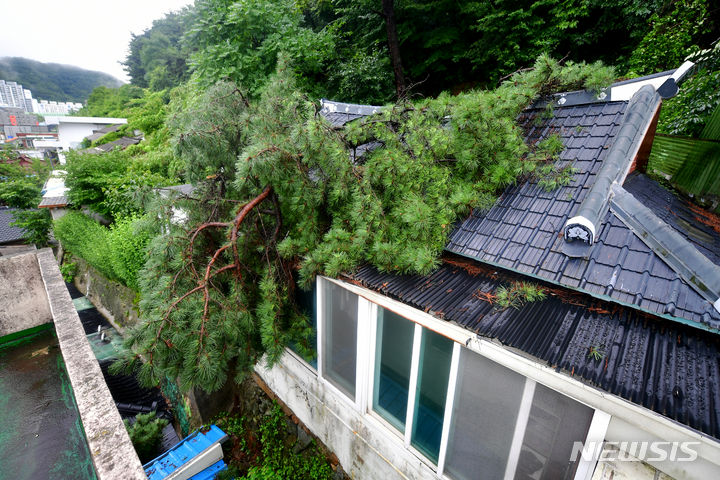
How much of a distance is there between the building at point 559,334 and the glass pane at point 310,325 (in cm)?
33

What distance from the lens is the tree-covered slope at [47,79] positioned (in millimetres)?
96188

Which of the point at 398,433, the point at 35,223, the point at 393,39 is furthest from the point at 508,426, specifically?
the point at 35,223

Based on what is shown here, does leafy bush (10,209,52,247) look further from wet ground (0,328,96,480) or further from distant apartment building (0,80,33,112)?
distant apartment building (0,80,33,112)

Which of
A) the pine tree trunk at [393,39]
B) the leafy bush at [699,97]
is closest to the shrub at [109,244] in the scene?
the pine tree trunk at [393,39]

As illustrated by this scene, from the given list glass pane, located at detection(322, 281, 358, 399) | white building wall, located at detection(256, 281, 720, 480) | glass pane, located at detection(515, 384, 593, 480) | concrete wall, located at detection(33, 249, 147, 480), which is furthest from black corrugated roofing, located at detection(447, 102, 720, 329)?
concrete wall, located at detection(33, 249, 147, 480)

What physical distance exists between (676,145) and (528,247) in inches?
228

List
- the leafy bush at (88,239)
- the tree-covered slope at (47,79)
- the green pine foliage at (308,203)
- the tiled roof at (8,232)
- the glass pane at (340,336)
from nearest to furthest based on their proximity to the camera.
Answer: the green pine foliage at (308,203) < the glass pane at (340,336) < the leafy bush at (88,239) < the tiled roof at (8,232) < the tree-covered slope at (47,79)

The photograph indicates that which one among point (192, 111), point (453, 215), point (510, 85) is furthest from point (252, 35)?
point (453, 215)

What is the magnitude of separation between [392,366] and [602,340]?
7.80ft

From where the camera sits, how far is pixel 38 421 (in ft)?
13.3

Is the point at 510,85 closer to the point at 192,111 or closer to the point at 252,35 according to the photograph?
the point at 192,111

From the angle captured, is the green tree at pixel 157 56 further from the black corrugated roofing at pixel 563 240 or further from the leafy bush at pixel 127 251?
the black corrugated roofing at pixel 563 240

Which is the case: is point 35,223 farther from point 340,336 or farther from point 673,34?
point 673,34

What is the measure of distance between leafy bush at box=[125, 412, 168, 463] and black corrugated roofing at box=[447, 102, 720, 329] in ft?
25.4
